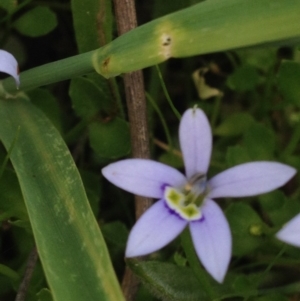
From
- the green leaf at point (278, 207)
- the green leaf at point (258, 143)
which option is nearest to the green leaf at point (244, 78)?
the green leaf at point (258, 143)

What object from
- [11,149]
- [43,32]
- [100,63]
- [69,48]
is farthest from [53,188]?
[69,48]

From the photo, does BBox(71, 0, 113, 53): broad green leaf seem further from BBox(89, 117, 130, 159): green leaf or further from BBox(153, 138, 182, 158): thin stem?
BBox(153, 138, 182, 158): thin stem

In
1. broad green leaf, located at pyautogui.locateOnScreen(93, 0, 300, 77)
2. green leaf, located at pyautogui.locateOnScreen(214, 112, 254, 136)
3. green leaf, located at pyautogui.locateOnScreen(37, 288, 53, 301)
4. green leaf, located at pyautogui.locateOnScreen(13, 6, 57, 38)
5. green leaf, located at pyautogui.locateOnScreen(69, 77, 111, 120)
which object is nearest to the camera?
broad green leaf, located at pyautogui.locateOnScreen(93, 0, 300, 77)

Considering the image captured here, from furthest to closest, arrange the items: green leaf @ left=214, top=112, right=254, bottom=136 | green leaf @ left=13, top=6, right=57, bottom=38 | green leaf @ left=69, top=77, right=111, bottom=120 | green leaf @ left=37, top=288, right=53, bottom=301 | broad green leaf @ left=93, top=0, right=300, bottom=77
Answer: green leaf @ left=214, top=112, right=254, bottom=136 < green leaf @ left=13, top=6, right=57, bottom=38 < green leaf @ left=69, top=77, right=111, bottom=120 < green leaf @ left=37, top=288, right=53, bottom=301 < broad green leaf @ left=93, top=0, right=300, bottom=77

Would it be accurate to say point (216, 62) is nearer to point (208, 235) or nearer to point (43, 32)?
point (43, 32)

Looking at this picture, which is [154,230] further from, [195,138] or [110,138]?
[110,138]

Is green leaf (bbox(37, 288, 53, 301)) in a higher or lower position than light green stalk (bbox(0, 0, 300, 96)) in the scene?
lower

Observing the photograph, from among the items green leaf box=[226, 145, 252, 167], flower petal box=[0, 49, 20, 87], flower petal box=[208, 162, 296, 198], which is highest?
flower petal box=[0, 49, 20, 87]


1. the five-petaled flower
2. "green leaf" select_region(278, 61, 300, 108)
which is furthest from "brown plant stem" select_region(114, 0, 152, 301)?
"green leaf" select_region(278, 61, 300, 108)
